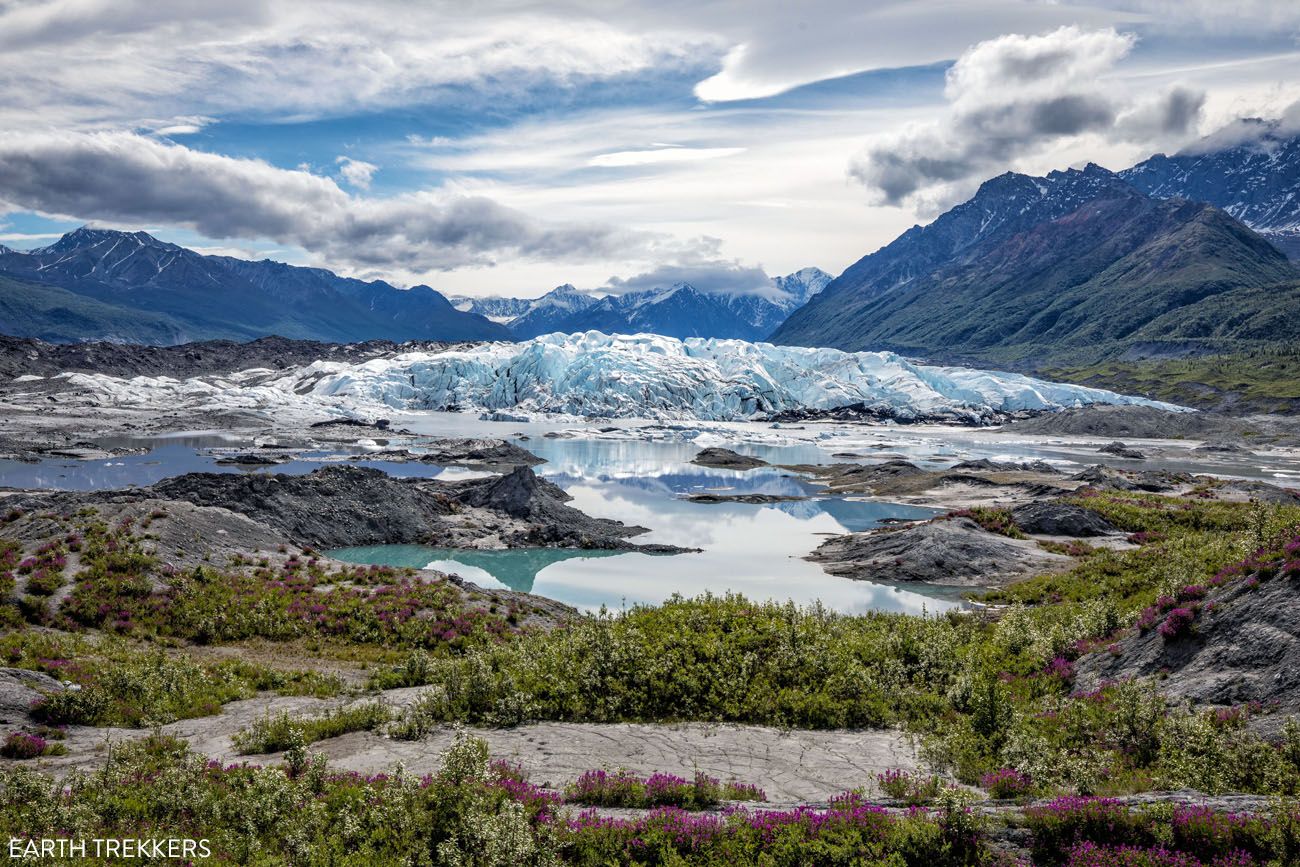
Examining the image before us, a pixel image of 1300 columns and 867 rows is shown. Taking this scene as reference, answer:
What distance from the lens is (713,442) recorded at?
459 feet

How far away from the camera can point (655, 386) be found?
183 metres

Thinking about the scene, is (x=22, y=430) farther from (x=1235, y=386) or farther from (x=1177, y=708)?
(x=1235, y=386)

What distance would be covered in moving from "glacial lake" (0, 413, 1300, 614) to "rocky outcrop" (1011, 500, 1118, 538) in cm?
1388

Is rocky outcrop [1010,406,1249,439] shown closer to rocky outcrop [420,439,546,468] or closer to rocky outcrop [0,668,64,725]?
rocky outcrop [420,439,546,468]

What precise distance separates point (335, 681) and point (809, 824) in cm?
1337

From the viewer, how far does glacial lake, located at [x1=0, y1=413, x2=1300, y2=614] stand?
44531 mm

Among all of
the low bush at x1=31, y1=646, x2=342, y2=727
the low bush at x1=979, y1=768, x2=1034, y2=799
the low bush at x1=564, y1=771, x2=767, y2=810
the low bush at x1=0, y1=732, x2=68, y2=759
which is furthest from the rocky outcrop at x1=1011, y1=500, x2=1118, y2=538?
the low bush at x1=0, y1=732, x2=68, y2=759

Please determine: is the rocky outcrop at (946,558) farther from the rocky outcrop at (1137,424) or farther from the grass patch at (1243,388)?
the grass patch at (1243,388)

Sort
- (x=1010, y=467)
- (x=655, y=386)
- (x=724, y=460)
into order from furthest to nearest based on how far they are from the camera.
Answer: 1. (x=655, y=386)
2. (x=724, y=460)
3. (x=1010, y=467)

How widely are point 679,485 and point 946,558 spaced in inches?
1842

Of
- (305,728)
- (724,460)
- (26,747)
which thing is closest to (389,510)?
(305,728)

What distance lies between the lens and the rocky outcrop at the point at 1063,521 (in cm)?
5138

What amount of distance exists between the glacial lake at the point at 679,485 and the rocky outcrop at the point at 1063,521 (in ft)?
45.5

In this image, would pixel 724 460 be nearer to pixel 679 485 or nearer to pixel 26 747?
pixel 679 485
